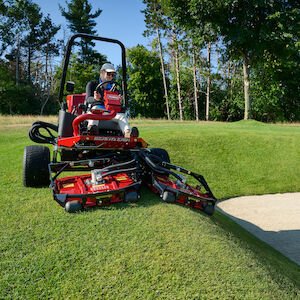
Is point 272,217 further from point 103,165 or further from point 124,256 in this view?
point 124,256

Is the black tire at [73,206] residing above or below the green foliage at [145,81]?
below

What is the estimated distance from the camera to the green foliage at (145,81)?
3647cm

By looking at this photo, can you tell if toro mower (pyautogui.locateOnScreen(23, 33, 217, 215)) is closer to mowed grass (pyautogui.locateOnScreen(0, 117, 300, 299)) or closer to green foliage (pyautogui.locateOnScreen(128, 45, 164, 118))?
mowed grass (pyautogui.locateOnScreen(0, 117, 300, 299))

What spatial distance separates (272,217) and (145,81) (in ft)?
99.5

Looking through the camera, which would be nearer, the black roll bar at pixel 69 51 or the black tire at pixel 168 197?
the black tire at pixel 168 197

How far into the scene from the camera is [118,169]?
477 cm

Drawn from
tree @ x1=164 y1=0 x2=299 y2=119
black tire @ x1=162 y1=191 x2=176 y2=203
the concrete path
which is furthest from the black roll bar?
tree @ x1=164 y1=0 x2=299 y2=119

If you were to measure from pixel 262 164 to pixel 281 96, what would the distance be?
21.5 meters

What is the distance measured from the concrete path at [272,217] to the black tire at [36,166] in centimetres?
398

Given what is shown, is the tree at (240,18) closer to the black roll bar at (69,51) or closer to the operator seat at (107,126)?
the black roll bar at (69,51)

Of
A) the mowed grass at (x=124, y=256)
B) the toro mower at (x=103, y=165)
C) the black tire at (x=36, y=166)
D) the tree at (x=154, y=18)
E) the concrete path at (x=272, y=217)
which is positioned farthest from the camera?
the tree at (x=154, y=18)

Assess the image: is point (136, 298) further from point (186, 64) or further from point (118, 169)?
point (186, 64)

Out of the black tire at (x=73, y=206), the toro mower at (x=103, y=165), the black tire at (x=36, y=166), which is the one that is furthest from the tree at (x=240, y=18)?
the black tire at (x=73, y=206)

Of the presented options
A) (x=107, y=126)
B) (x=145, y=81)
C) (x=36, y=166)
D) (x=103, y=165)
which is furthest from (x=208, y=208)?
(x=145, y=81)
